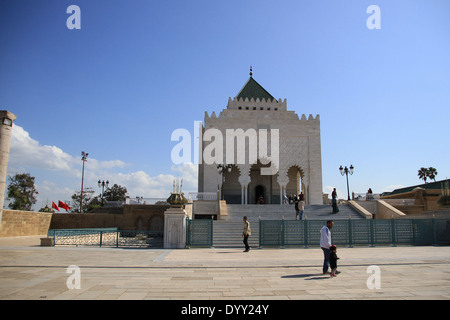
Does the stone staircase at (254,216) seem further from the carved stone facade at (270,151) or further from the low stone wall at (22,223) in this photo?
the low stone wall at (22,223)

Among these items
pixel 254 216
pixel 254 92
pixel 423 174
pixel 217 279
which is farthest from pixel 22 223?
pixel 423 174

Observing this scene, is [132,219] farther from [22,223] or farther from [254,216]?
[254,216]

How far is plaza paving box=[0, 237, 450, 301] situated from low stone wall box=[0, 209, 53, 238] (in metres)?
7.88

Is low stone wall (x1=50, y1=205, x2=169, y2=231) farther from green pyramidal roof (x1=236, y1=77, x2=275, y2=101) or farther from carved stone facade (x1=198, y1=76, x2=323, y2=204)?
green pyramidal roof (x1=236, y1=77, x2=275, y2=101)

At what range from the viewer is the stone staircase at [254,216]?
12332mm

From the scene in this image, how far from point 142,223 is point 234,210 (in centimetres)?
682

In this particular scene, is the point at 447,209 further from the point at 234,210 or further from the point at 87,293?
the point at 87,293

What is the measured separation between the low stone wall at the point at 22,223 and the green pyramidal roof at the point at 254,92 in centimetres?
1827

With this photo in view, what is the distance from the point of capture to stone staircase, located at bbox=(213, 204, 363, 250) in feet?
40.5

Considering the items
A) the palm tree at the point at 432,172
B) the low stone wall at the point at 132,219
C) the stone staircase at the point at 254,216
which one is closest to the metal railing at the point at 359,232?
the stone staircase at the point at 254,216

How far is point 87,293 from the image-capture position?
178 inches

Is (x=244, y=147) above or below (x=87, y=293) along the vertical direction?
above
